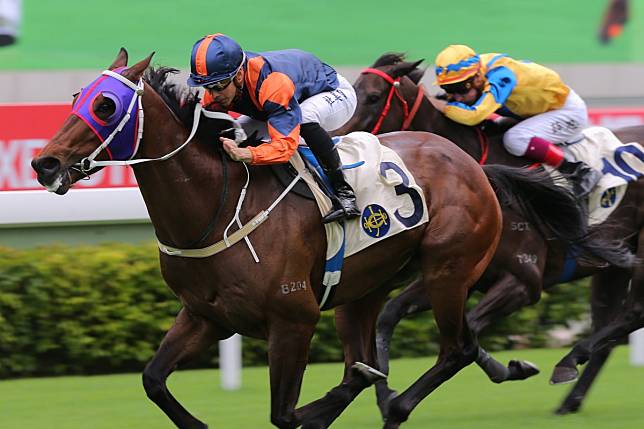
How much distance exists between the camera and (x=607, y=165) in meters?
6.10

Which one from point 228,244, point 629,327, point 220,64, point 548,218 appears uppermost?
point 220,64

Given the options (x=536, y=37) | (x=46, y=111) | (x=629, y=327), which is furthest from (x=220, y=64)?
(x=536, y=37)

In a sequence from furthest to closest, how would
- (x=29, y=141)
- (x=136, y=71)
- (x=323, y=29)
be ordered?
(x=323, y=29), (x=29, y=141), (x=136, y=71)

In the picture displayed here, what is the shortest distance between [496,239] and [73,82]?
279 inches

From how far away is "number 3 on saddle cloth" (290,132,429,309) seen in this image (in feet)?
15.2

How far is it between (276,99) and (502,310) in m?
1.97

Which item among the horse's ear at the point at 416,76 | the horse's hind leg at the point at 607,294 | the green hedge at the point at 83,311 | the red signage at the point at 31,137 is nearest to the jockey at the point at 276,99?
the horse's ear at the point at 416,76

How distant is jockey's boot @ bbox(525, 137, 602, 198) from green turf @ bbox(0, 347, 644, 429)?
1.06m

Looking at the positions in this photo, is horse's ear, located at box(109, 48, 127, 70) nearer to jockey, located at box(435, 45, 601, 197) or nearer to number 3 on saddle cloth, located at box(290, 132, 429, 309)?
number 3 on saddle cloth, located at box(290, 132, 429, 309)

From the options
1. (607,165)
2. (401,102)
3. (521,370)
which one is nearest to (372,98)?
(401,102)

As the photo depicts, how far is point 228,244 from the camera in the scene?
4.38 metres

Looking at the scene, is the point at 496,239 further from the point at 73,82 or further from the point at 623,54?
the point at 623,54

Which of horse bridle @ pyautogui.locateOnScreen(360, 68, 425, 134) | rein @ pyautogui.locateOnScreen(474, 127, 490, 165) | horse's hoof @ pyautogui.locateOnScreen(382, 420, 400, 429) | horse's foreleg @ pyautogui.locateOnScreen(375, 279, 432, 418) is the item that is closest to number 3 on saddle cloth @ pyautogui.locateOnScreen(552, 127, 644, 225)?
rein @ pyautogui.locateOnScreen(474, 127, 490, 165)

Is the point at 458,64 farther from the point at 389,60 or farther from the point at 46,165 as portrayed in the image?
the point at 46,165
